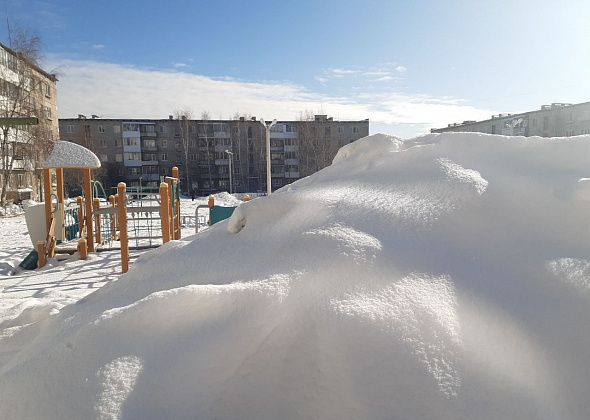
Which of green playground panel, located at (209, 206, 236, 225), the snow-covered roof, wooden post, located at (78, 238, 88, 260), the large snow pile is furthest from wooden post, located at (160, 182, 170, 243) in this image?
the large snow pile

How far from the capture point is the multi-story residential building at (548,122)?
1501 inches

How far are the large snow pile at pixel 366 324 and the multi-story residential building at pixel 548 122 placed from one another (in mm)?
34425

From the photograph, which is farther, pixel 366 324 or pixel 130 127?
pixel 130 127

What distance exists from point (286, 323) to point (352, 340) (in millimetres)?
311

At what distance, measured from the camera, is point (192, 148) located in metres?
55.0

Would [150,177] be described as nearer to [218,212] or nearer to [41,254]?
[218,212]

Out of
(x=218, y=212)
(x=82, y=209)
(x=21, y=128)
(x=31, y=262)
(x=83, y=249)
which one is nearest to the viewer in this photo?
(x=31, y=262)

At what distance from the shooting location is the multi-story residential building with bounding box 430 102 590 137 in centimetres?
3812

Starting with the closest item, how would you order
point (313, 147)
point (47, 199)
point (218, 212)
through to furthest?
point (47, 199) → point (218, 212) → point (313, 147)

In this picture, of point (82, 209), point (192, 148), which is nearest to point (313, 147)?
point (192, 148)

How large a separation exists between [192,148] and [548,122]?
39740 mm

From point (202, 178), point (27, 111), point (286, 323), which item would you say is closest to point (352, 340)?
point (286, 323)

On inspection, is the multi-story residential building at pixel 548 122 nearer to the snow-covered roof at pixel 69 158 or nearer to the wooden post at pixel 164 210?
the snow-covered roof at pixel 69 158

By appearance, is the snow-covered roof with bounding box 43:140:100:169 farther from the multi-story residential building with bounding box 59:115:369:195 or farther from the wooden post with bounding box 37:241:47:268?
the multi-story residential building with bounding box 59:115:369:195
